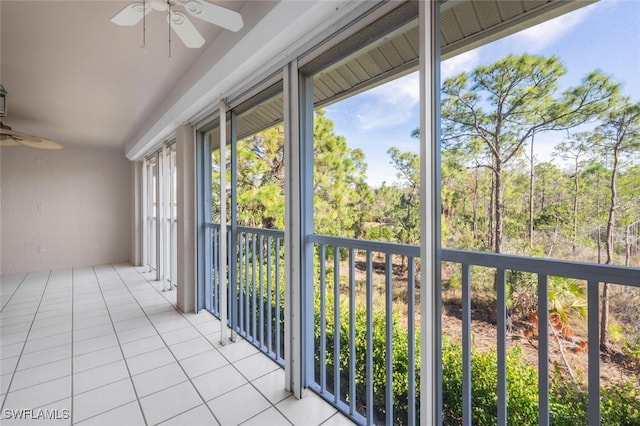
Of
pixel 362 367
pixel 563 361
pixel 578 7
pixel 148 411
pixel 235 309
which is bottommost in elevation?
pixel 362 367

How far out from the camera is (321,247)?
5.92ft

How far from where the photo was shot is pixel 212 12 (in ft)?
4.33

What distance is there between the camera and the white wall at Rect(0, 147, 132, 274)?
5.09 m

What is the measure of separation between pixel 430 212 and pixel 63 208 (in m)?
7.16

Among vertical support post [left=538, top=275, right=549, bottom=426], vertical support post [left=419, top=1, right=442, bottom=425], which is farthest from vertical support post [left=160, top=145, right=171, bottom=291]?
vertical support post [left=538, top=275, right=549, bottom=426]

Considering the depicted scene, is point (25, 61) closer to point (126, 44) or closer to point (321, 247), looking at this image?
point (126, 44)

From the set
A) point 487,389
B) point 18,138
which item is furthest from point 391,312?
point 18,138

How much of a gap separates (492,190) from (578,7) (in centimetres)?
69

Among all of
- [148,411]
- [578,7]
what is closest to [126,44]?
[148,411]

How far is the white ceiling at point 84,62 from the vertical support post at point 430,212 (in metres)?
1.21

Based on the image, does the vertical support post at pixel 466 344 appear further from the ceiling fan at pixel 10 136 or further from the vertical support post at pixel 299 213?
the ceiling fan at pixel 10 136

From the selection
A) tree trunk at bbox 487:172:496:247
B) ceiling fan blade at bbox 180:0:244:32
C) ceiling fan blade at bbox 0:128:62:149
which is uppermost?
ceiling fan blade at bbox 180:0:244:32

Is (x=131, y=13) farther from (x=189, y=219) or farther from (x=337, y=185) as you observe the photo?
(x=189, y=219)

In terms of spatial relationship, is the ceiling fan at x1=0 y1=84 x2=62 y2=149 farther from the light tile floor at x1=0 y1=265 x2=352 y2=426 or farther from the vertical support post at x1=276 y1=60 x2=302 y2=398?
the vertical support post at x1=276 y1=60 x2=302 y2=398
